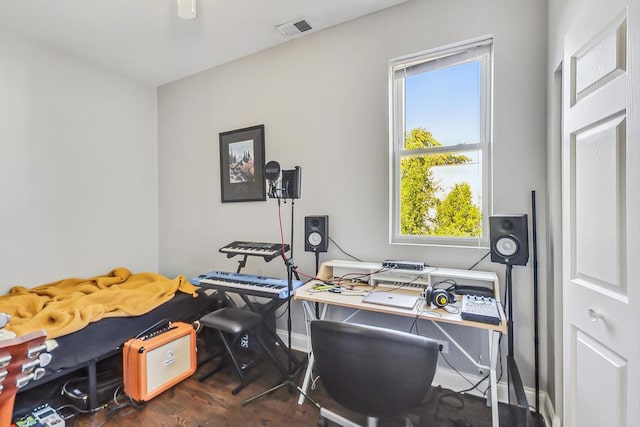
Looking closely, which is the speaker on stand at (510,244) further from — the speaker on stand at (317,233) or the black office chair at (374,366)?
the speaker on stand at (317,233)

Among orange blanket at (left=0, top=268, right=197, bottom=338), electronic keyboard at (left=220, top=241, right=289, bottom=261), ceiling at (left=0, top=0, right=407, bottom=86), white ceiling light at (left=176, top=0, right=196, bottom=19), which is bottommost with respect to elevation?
orange blanket at (left=0, top=268, right=197, bottom=338)

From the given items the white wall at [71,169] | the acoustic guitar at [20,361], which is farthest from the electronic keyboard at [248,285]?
the white wall at [71,169]

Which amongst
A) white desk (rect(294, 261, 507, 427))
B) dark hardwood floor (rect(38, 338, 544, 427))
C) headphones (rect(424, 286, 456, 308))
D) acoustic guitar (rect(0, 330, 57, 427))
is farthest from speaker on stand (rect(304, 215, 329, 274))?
acoustic guitar (rect(0, 330, 57, 427))

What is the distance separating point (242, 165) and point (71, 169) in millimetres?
1644

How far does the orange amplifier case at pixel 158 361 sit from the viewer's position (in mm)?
1836

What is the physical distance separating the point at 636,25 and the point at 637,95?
0.22m

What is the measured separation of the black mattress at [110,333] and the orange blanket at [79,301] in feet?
0.15

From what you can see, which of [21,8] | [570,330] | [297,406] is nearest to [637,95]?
[570,330]

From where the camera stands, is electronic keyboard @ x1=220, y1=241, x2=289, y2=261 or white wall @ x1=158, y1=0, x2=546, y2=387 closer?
white wall @ x1=158, y1=0, x2=546, y2=387

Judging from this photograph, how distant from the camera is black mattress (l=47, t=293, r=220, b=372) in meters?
1.76

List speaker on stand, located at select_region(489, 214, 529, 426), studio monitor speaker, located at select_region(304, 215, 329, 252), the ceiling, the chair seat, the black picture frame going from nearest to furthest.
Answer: speaker on stand, located at select_region(489, 214, 529, 426)
the chair seat
the ceiling
studio monitor speaker, located at select_region(304, 215, 329, 252)
the black picture frame

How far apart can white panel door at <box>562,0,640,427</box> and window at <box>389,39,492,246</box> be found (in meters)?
0.68

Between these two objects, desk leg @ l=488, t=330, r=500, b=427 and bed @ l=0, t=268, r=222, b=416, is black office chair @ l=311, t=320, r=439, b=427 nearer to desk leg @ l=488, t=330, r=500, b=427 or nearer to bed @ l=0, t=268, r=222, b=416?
desk leg @ l=488, t=330, r=500, b=427

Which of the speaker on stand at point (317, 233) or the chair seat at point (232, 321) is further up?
the speaker on stand at point (317, 233)
